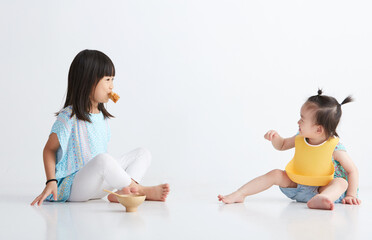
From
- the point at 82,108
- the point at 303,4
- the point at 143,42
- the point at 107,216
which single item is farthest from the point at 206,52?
the point at 107,216

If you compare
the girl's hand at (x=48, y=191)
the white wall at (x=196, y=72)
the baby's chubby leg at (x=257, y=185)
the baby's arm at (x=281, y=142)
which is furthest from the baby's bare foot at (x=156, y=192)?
the white wall at (x=196, y=72)

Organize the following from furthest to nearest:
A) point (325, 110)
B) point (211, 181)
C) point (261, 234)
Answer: point (211, 181)
point (325, 110)
point (261, 234)

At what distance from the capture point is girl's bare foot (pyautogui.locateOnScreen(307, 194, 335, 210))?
1870 millimetres

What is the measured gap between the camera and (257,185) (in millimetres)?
2066

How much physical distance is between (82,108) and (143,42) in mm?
1252

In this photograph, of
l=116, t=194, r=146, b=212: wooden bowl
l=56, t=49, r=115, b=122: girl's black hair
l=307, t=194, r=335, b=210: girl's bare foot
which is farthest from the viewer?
l=56, t=49, r=115, b=122: girl's black hair

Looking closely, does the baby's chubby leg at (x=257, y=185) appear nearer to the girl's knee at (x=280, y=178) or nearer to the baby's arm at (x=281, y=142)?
the girl's knee at (x=280, y=178)

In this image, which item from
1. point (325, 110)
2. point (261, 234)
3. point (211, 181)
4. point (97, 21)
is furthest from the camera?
point (97, 21)

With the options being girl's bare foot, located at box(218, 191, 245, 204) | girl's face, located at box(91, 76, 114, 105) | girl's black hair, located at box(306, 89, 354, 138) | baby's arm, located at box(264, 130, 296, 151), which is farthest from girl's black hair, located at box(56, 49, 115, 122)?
girl's black hair, located at box(306, 89, 354, 138)

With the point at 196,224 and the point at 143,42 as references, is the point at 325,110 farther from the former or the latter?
the point at 143,42

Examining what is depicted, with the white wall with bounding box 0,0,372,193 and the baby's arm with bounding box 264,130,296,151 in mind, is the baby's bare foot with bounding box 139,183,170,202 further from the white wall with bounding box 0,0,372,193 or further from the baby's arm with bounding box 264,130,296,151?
the white wall with bounding box 0,0,372,193

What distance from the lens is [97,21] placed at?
3246 millimetres

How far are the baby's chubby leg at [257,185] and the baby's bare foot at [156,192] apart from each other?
0.21 m

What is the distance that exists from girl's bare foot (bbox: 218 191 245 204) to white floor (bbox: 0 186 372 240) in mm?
28
